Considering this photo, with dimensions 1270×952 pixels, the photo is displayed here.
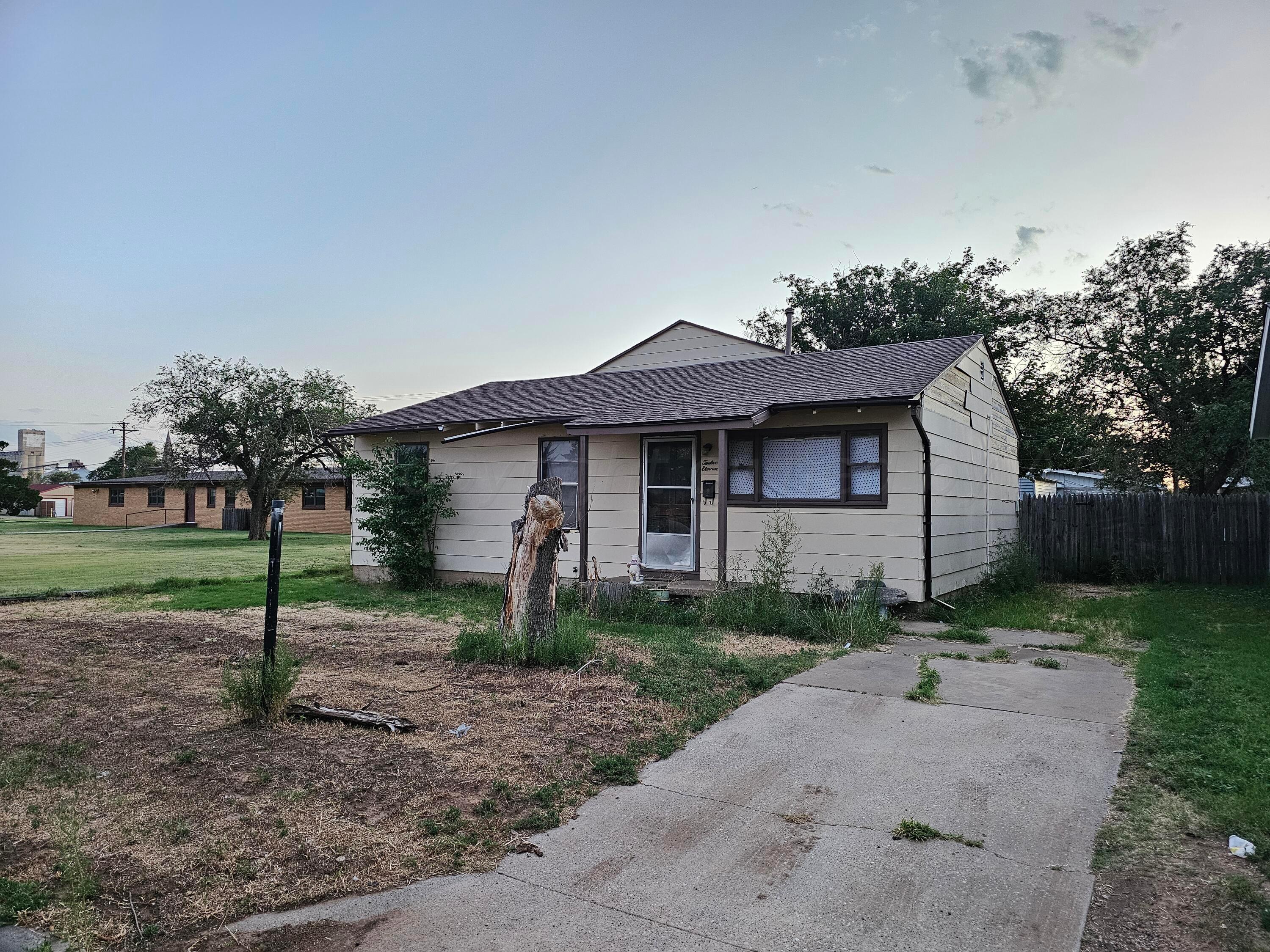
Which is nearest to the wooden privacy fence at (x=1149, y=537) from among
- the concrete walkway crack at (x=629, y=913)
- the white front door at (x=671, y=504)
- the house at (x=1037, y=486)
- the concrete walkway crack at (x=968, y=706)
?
the house at (x=1037, y=486)

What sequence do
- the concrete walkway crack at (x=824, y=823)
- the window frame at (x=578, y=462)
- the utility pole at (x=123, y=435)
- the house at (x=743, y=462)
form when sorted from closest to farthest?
the concrete walkway crack at (x=824, y=823) < the house at (x=743, y=462) < the window frame at (x=578, y=462) < the utility pole at (x=123, y=435)

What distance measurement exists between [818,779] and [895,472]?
18.7ft

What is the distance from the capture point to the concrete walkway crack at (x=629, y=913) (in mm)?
2334

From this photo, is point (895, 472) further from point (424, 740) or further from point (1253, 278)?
point (1253, 278)

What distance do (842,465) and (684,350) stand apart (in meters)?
9.50

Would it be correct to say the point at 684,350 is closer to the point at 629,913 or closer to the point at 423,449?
the point at 423,449

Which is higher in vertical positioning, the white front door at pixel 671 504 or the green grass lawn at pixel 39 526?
the white front door at pixel 671 504

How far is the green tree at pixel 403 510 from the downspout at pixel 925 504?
7.19 metres

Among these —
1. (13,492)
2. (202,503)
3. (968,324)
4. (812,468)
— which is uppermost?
(968,324)

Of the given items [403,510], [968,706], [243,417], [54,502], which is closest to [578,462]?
[403,510]

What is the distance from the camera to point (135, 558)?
59.4 feet

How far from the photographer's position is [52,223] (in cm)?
1216

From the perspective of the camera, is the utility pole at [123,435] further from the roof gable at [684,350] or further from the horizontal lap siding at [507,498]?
the horizontal lap siding at [507,498]

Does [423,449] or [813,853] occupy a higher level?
[423,449]
